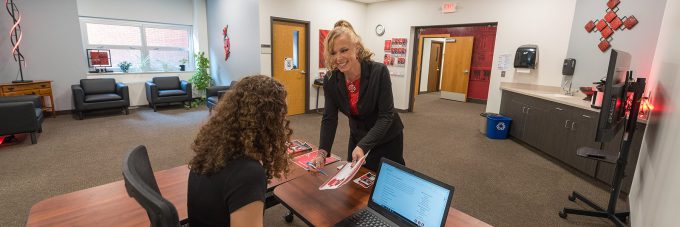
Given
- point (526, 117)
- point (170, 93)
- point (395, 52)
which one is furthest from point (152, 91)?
point (526, 117)

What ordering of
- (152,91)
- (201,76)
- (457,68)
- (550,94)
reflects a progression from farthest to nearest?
(457,68), (201,76), (152,91), (550,94)

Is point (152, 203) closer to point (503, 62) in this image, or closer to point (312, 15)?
point (503, 62)

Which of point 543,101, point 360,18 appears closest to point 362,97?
point 543,101

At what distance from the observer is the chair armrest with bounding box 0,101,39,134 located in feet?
12.5

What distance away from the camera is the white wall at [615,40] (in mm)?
3529

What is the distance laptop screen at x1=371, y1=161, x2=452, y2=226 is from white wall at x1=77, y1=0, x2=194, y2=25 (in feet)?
23.1

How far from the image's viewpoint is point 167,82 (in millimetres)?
6711

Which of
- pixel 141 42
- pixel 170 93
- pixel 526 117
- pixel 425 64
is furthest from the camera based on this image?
pixel 425 64

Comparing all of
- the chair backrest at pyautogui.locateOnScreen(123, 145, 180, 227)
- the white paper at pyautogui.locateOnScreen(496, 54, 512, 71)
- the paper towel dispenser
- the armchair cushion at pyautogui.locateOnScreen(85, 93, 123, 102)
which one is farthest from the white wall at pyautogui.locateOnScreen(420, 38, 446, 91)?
the chair backrest at pyautogui.locateOnScreen(123, 145, 180, 227)

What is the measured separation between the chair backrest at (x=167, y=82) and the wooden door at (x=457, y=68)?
693 cm

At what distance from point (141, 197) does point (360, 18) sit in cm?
674

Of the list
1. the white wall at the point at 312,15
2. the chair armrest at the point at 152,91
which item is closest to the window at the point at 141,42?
the chair armrest at the point at 152,91

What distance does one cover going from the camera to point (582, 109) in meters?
3.42

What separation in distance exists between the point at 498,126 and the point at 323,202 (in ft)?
13.7
